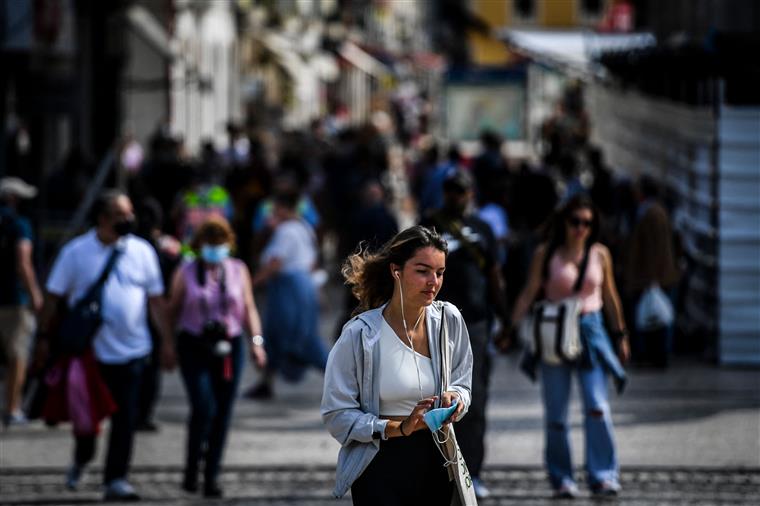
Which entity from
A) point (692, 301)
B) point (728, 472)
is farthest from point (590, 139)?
point (728, 472)

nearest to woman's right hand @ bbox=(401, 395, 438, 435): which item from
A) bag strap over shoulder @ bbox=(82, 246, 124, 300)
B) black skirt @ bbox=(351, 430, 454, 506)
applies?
black skirt @ bbox=(351, 430, 454, 506)

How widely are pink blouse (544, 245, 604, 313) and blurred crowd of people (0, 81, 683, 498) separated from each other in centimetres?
31

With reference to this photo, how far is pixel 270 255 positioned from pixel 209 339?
12.6 feet

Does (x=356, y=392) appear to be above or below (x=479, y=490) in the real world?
above

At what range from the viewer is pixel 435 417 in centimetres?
630

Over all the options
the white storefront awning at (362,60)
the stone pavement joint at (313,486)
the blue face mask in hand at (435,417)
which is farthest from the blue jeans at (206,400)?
the white storefront awning at (362,60)

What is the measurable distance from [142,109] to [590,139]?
37.5 feet

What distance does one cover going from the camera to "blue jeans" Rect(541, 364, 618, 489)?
10.3 m

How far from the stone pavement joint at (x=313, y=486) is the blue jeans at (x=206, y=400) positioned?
23 centimetres

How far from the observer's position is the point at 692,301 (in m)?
18.1

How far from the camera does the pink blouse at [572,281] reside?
10453mm

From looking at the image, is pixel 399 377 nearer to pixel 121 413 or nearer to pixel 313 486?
pixel 121 413

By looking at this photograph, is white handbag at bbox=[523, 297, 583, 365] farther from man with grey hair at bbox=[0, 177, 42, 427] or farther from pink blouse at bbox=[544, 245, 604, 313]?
man with grey hair at bbox=[0, 177, 42, 427]

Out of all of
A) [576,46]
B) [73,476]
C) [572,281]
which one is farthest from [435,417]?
[576,46]
